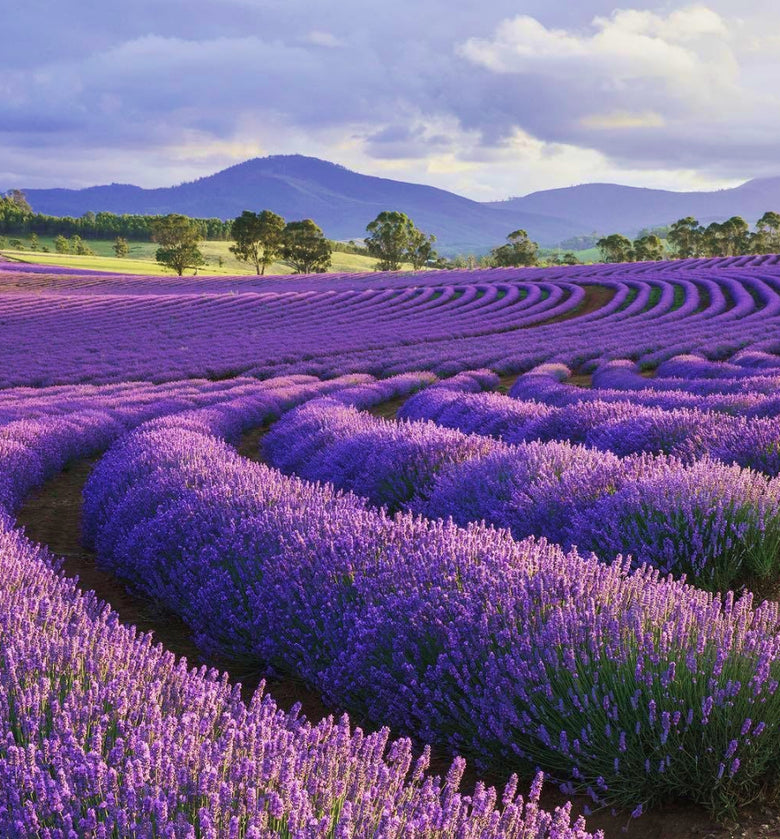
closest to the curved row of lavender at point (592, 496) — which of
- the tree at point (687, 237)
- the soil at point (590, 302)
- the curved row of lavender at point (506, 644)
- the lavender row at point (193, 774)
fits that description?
the curved row of lavender at point (506, 644)

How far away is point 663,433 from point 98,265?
7282 centimetres

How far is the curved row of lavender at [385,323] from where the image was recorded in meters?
17.6

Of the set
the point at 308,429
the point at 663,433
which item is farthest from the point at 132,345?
the point at 663,433

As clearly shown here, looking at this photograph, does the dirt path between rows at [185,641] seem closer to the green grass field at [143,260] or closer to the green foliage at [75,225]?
the green grass field at [143,260]

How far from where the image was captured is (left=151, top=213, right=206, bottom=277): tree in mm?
69875

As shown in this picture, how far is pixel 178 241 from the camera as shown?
7475cm

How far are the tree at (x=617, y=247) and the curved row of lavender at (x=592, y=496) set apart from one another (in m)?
79.7

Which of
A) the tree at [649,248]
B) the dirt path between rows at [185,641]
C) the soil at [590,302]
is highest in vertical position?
the tree at [649,248]

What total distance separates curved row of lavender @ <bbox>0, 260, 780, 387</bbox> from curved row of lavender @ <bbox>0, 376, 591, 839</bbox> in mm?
13894

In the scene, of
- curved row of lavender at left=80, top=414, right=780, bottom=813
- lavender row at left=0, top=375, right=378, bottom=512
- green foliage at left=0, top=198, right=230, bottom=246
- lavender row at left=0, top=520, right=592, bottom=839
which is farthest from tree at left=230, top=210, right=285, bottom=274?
lavender row at left=0, top=520, right=592, bottom=839

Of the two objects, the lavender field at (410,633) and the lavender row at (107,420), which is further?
the lavender row at (107,420)

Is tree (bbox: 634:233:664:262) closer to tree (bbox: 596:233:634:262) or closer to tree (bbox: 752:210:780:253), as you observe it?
tree (bbox: 596:233:634:262)

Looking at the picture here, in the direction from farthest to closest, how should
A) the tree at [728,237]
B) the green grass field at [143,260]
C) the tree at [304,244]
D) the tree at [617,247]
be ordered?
the tree at [617,247] < the tree at [728,237] < the tree at [304,244] < the green grass field at [143,260]

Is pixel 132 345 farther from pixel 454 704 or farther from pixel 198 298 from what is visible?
pixel 454 704
